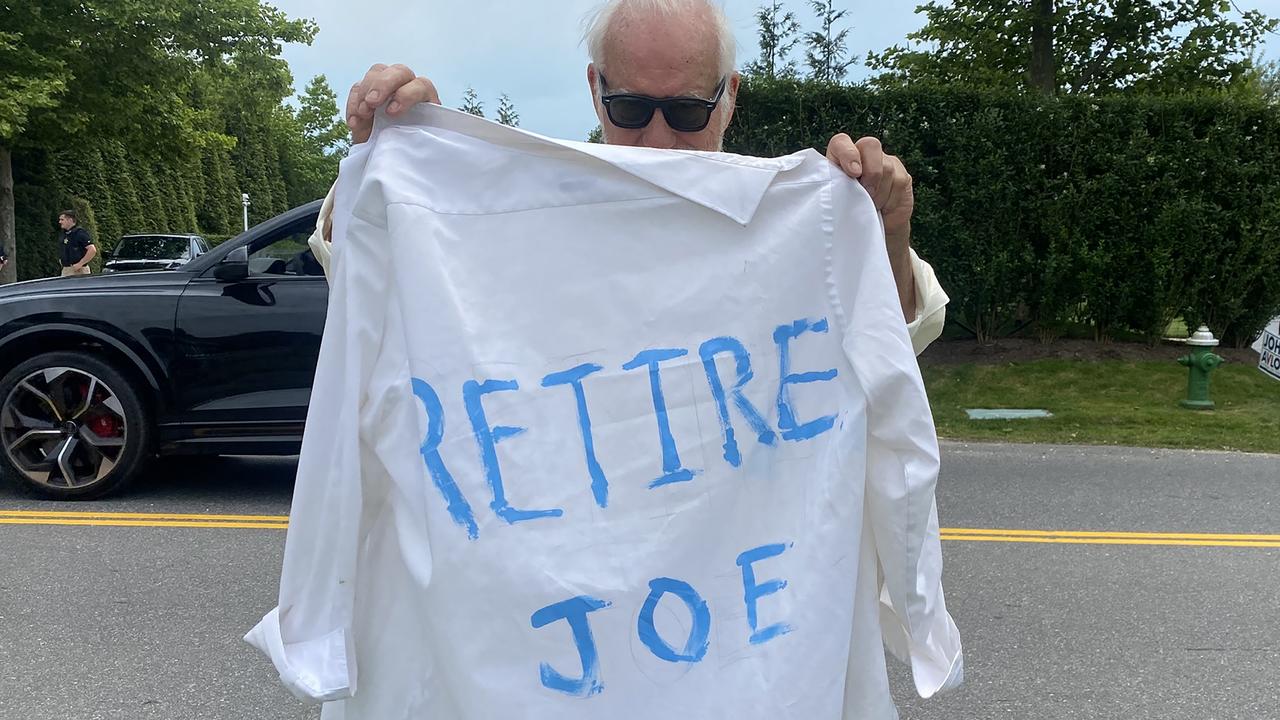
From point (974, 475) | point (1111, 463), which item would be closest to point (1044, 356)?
point (1111, 463)

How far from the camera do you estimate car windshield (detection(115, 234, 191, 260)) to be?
863 inches

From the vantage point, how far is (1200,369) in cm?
924

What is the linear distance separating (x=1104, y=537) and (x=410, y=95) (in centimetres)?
492

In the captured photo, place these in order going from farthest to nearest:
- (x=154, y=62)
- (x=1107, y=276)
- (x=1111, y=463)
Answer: (x=154, y=62) → (x=1107, y=276) → (x=1111, y=463)

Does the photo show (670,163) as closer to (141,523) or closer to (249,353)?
(249,353)

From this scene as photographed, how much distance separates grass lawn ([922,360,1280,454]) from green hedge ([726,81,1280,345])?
36.6 inches

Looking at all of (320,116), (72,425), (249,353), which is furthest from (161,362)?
(320,116)

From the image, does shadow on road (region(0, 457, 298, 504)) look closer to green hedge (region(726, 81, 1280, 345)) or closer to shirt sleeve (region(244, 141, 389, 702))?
shirt sleeve (region(244, 141, 389, 702))

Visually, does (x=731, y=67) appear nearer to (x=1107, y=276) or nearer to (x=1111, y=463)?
(x=1111, y=463)

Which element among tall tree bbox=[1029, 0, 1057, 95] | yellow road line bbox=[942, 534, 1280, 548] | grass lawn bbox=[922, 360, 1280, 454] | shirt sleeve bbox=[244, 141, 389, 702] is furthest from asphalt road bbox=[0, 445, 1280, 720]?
tall tree bbox=[1029, 0, 1057, 95]

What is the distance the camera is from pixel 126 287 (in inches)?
214

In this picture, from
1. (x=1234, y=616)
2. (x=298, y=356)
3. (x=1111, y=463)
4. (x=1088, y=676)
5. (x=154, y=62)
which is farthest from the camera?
(x=154, y=62)

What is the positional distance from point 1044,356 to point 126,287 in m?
9.49

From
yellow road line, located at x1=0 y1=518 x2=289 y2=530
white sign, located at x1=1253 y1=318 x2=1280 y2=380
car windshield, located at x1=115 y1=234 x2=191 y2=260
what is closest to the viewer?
yellow road line, located at x1=0 y1=518 x2=289 y2=530
